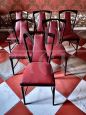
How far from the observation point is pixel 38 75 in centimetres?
190

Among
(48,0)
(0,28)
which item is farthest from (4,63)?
(48,0)

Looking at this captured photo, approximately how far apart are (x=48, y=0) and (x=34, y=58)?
7.11ft

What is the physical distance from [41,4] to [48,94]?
8.05 feet

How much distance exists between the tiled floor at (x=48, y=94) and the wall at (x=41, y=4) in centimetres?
169

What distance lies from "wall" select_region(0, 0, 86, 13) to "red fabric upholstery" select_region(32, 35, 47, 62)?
202cm

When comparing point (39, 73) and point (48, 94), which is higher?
point (39, 73)

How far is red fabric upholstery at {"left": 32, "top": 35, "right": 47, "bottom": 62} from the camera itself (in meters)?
2.11

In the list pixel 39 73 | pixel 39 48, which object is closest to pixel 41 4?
pixel 39 48

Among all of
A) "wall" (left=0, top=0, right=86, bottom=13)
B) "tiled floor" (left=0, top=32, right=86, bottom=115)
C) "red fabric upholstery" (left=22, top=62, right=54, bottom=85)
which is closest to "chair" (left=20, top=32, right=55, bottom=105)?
"red fabric upholstery" (left=22, top=62, right=54, bottom=85)

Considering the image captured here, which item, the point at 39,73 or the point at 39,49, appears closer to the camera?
the point at 39,73

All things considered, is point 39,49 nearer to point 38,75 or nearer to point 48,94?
point 38,75

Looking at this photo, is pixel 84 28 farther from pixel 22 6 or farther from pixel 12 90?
pixel 12 90

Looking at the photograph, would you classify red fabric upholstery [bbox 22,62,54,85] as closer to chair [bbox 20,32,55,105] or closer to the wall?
chair [bbox 20,32,55,105]

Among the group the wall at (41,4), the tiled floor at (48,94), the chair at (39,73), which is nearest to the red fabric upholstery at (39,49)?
the chair at (39,73)
